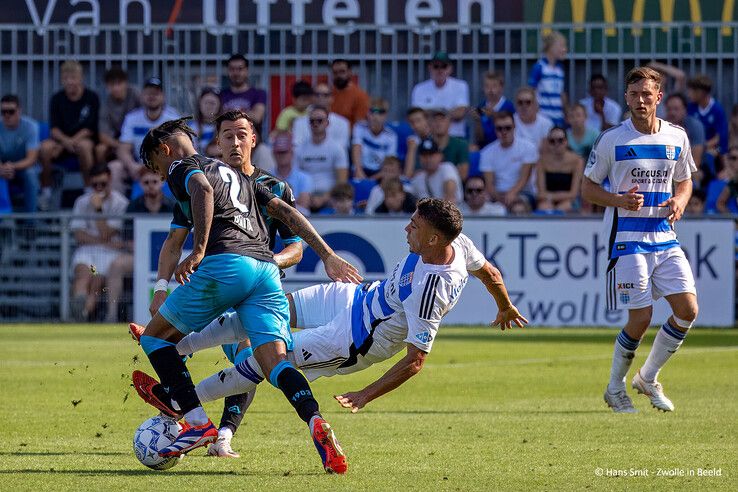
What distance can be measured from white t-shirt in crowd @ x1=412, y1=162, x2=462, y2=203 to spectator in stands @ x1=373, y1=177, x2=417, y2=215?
47 cm

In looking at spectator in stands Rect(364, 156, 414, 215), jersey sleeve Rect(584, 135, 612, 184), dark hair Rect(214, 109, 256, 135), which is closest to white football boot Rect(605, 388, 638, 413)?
jersey sleeve Rect(584, 135, 612, 184)

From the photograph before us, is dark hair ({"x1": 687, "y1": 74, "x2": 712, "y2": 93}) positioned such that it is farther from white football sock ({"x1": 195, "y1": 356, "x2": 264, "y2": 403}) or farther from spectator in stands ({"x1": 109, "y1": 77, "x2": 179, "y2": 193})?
white football sock ({"x1": 195, "y1": 356, "x2": 264, "y2": 403})

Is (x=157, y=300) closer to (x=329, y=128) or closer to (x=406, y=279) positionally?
(x=406, y=279)

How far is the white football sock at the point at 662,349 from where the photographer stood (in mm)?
10312

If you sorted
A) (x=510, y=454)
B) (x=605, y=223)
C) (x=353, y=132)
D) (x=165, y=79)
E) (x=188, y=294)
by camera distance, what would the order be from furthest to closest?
1. (x=165, y=79)
2. (x=353, y=132)
3. (x=605, y=223)
4. (x=510, y=454)
5. (x=188, y=294)

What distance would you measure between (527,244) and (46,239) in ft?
21.8

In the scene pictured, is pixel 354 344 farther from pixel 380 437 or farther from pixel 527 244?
pixel 527 244

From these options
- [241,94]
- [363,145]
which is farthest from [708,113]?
[241,94]

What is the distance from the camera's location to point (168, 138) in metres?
7.79

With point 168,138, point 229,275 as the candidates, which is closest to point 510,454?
point 229,275

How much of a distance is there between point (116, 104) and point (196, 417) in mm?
14835

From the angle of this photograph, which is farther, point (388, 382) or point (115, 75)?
point (115, 75)

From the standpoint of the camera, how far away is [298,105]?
69.6 feet

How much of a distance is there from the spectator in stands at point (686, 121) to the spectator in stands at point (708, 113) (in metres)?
0.38
